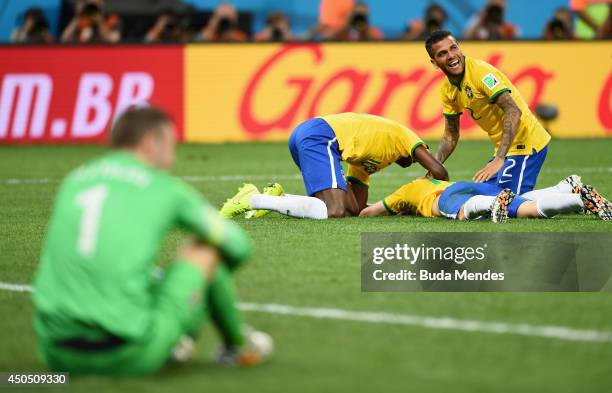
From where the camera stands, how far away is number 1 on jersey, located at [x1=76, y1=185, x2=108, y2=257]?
4.44 meters

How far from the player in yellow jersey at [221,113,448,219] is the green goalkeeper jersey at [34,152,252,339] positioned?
5200 mm

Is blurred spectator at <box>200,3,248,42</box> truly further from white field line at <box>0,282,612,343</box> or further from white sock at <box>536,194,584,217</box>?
white field line at <box>0,282,612,343</box>

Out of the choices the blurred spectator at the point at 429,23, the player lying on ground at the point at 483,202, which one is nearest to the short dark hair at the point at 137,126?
the player lying on ground at the point at 483,202

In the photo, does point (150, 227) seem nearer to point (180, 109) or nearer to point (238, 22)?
point (180, 109)

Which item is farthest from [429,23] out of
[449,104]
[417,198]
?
[417,198]

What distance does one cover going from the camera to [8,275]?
7258 mm

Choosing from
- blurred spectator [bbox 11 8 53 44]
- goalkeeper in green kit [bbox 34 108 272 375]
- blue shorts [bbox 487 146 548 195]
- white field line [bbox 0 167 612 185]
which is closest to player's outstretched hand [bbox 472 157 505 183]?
blue shorts [bbox 487 146 548 195]

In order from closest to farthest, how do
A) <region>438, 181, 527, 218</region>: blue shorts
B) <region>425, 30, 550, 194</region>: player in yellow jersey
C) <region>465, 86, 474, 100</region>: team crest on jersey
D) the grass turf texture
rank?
the grass turf texture < <region>438, 181, 527, 218</region>: blue shorts < <region>425, 30, 550, 194</region>: player in yellow jersey < <region>465, 86, 474, 100</region>: team crest on jersey

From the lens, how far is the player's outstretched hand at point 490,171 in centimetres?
918

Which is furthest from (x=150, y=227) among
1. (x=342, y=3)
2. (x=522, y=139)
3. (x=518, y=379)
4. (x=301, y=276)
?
(x=342, y=3)

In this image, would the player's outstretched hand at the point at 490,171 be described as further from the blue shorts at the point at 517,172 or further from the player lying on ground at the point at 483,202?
the blue shorts at the point at 517,172

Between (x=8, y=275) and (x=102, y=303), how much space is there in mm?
3024

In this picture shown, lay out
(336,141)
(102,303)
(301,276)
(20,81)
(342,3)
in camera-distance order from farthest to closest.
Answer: (342,3)
(20,81)
(336,141)
(301,276)
(102,303)

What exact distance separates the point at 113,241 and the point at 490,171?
17.2 ft
